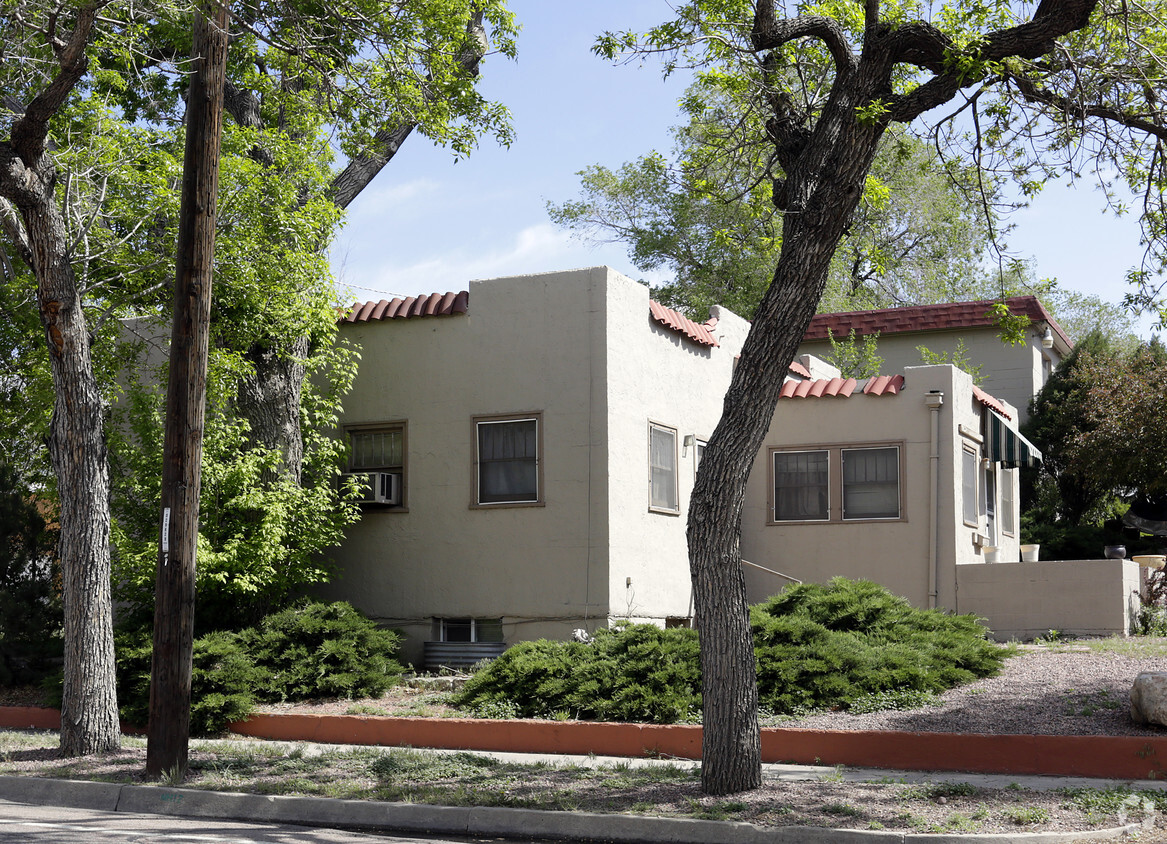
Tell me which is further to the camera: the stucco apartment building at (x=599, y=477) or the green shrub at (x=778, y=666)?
the stucco apartment building at (x=599, y=477)

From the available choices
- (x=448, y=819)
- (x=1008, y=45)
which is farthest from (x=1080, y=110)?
(x=448, y=819)

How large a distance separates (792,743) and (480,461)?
667 centimetres

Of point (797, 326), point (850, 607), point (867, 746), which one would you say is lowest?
point (867, 746)

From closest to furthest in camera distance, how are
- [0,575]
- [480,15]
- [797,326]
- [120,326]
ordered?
[797,326] → [120,326] → [0,575] → [480,15]

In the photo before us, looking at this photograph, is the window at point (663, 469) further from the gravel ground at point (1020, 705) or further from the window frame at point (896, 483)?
the gravel ground at point (1020, 705)

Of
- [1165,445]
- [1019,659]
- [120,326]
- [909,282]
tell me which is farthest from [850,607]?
[909,282]

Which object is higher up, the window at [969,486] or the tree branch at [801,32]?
the tree branch at [801,32]

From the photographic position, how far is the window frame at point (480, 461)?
15.4 metres

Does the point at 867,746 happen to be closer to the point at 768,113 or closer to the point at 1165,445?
the point at 768,113

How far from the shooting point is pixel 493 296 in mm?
15930

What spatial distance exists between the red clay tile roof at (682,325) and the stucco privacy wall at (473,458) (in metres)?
1.49

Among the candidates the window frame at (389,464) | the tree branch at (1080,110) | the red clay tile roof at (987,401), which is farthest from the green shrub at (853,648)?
the red clay tile roof at (987,401)

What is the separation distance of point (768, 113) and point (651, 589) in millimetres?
6775

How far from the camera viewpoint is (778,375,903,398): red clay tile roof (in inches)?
703
